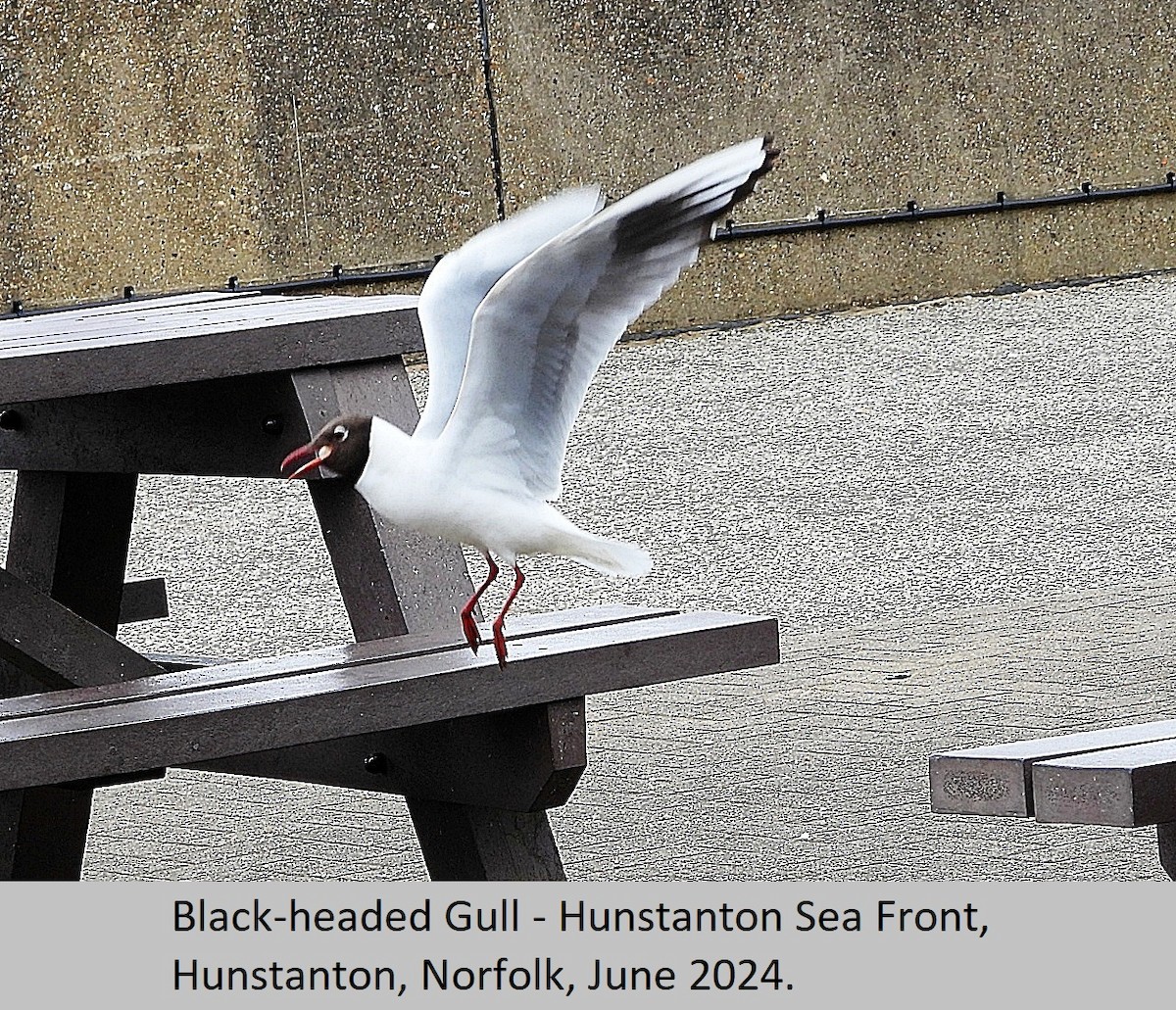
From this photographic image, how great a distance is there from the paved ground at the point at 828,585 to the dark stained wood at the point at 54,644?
916 mm

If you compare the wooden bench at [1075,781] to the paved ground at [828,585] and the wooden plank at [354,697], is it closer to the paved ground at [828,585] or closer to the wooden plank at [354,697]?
the wooden plank at [354,697]

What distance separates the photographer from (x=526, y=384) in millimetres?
2945

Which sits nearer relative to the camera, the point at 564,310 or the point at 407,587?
the point at 564,310

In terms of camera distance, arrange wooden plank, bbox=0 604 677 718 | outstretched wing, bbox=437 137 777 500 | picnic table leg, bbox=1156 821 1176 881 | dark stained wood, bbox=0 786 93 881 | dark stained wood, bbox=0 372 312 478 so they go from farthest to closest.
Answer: dark stained wood, bbox=0 786 93 881 → dark stained wood, bbox=0 372 312 478 → wooden plank, bbox=0 604 677 718 → picnic table leg, bbox=1156 821 1176 881 → outstretched wing, bbox=437 137 777 500

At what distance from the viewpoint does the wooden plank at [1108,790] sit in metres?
2.62

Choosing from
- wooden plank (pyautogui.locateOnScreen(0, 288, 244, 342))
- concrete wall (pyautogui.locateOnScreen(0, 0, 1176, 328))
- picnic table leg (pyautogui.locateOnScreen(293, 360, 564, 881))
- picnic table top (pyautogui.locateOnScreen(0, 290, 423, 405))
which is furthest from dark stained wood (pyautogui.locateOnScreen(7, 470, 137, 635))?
concrete wall (pyautogui.locateOnScreen(0, 0, 1176, 328))

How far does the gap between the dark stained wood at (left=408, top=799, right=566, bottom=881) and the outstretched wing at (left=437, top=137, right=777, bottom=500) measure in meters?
0.55

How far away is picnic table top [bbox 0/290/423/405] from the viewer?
3.19 metres

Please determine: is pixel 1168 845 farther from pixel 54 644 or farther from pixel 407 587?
pixel 54 644

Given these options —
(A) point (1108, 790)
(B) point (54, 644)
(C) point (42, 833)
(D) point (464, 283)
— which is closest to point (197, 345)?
(D) point (464, 283)

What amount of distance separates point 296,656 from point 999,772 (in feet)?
3.38

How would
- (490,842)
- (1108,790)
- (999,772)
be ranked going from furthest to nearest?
(490,842) → (999,772) → (1108,790)

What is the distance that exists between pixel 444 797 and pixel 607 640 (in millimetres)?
406

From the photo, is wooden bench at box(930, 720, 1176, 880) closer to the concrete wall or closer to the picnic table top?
the picnic table top
